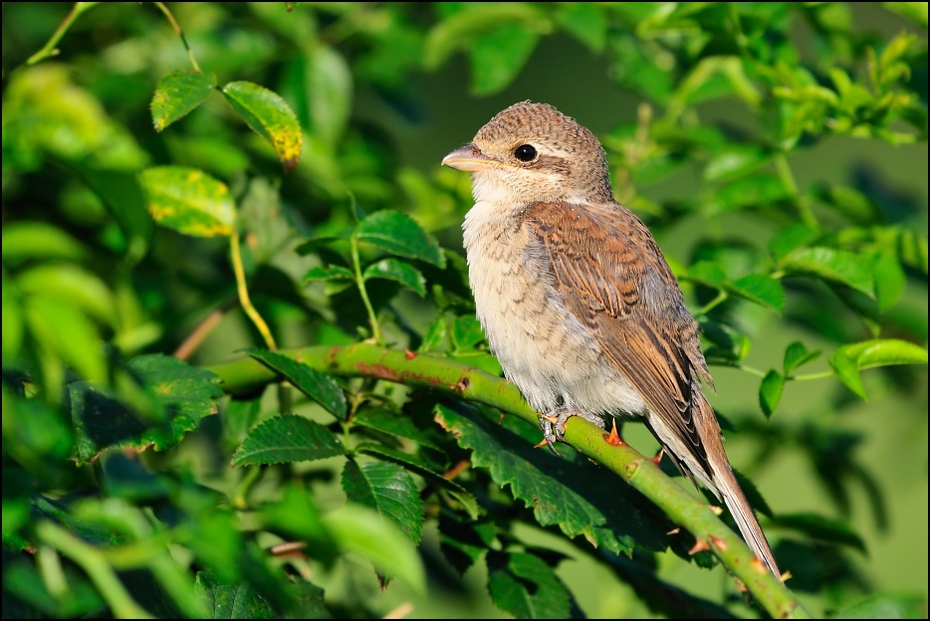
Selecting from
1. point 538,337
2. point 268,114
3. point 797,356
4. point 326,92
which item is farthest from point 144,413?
point 326,92

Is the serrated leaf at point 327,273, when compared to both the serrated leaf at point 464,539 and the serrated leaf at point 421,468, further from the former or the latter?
the serrated leaf at point 464,539

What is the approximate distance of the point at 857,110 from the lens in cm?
335

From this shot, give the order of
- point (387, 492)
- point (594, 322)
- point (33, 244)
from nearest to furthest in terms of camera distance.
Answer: point (33, 244) → point (387, 492) → point (594, 322)

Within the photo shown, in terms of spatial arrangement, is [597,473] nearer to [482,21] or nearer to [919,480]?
[482,21]

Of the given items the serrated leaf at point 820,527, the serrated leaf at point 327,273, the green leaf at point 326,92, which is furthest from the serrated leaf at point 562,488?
the green leaf at point 326,92

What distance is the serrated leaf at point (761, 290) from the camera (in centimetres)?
279

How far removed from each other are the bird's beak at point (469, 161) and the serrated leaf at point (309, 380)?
58.5 inches

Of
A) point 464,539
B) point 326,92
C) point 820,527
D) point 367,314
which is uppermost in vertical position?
point 326,92

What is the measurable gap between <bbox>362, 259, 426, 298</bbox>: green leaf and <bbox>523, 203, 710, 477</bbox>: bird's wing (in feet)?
2.38

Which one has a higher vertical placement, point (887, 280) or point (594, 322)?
point (887, 280)

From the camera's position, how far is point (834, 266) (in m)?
2.91

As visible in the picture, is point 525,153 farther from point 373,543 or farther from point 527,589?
point 373,543

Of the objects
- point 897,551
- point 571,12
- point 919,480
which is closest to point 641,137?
point 571,12

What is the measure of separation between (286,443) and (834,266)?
1.62 m
